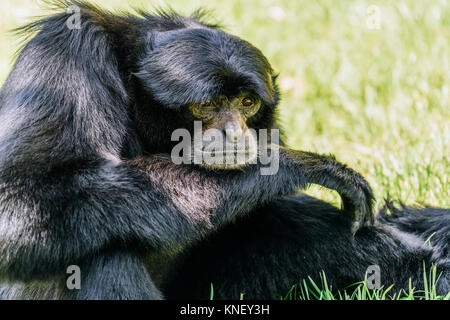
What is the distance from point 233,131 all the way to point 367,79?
4805 millimetres

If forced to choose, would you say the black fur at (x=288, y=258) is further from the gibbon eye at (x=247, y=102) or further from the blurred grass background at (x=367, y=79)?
the blurred grass background at (x=367, y=79)

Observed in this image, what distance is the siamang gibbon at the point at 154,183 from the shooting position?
5137 millimetres

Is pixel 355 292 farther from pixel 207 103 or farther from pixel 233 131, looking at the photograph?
pixel 207 103

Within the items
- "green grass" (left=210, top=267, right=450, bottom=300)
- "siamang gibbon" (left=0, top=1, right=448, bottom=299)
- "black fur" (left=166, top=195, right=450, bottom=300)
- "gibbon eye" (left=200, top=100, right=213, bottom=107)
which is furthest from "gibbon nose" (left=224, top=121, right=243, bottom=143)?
"green grass" (left=210, top=267, right=450, bottom=300)

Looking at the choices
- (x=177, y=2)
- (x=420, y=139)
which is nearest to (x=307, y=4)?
(x=177, y=2)

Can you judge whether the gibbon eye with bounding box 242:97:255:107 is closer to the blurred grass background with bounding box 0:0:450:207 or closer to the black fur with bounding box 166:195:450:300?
the black fur with bounding box 166:195:450:300

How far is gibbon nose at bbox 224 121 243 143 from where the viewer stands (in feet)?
18.8

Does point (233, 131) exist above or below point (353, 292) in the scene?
above

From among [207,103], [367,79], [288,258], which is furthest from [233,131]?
[367,79]

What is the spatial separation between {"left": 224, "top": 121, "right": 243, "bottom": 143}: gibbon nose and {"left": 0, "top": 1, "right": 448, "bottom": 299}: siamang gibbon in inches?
0.7

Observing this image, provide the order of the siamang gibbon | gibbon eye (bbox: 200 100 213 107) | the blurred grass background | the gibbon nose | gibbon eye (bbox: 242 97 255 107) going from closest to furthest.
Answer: the siamang gibbon < the gibbon nose < gibbon eye (bbox: 200 100 213 107) < gibbon eye (bbox: 242 97 255 107) < the blurred grass background

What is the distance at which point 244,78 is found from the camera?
233 inches

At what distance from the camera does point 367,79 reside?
398 inches
